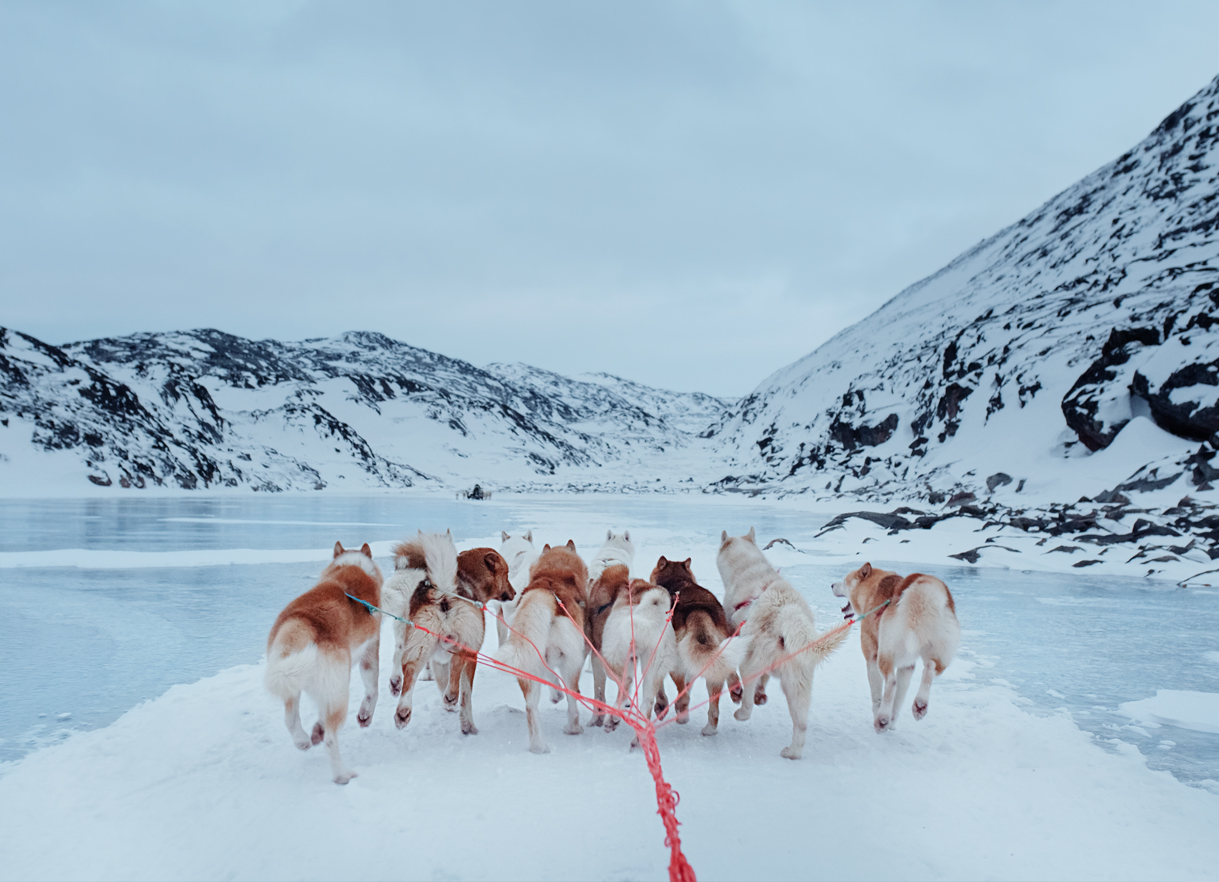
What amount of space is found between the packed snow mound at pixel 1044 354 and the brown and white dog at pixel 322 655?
65.8 ft

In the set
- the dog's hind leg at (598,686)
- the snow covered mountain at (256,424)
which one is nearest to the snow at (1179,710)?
the dog's hind leg at (598,686)

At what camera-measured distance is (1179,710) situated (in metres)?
4.94

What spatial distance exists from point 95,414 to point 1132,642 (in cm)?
4309

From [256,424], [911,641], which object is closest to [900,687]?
[911,641]

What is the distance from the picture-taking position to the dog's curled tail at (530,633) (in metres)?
4.17

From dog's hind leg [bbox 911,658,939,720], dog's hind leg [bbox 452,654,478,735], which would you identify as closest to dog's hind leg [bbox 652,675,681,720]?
dog's hind leg [bbox 452,654,478,735]

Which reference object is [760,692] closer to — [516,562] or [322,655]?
[322,655]

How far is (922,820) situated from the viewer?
334 centimetres

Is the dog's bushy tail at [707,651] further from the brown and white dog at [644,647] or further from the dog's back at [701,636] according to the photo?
the brown and white dog at [644,647]

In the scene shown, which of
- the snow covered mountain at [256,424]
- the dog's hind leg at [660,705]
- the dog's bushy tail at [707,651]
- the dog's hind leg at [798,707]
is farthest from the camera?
the snow covered mountain at [256,424]

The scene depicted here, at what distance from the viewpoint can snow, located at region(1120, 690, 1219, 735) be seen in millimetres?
4691

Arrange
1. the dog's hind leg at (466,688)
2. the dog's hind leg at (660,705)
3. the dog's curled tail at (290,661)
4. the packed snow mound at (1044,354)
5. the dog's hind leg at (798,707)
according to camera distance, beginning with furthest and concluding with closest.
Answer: the packed snow mound at (1044,354) → the dog's hind leg at (660,705) → the dog's hind leg at (466,688) → the dog's hind leg at (798,707) → the dog's curled tail at (290,661)

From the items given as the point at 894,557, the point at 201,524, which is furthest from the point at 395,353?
the point at 894,557

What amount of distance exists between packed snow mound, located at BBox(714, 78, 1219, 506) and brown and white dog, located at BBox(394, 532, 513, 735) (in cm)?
1925
